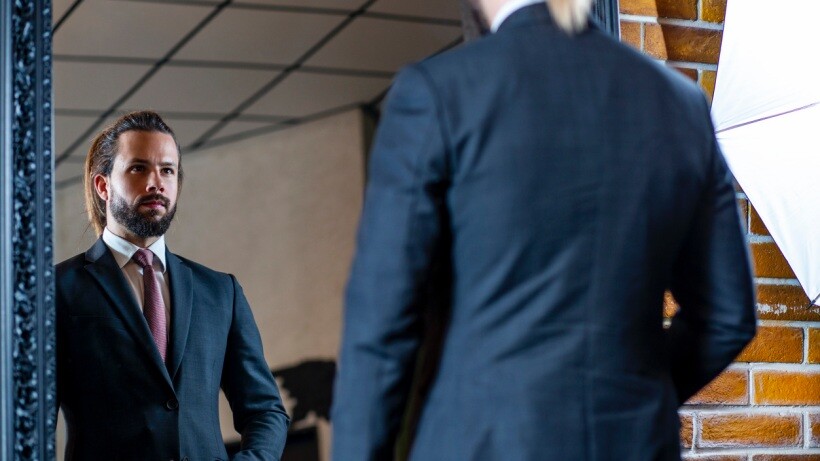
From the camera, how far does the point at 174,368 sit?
188 centimetres

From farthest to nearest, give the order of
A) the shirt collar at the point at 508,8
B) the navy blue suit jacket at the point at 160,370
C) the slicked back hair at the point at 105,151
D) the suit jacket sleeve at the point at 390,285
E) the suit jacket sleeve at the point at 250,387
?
the suit jacket sleeve at the point at 250,387
the slicked back hair at the point at 105,151
the navy blue suit jacket at the point at 160,370
the shirt collar at the point at 508,8
the suit jacket sleeve at the point at 390,285

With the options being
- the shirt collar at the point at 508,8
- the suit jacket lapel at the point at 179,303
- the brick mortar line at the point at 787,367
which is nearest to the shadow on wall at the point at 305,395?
the suit jacket lapel at the point at 179,303

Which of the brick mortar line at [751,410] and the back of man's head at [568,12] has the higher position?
the back of man's head at [568,12]

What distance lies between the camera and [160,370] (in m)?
1.85

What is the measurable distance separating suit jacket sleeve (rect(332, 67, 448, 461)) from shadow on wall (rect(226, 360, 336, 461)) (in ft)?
3.18

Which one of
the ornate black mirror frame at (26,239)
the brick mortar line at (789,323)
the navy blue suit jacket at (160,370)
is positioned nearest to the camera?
the ornate black mirror frame at (26,239)

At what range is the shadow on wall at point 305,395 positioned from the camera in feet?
6.73

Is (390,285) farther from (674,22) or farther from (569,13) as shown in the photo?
(674,22)

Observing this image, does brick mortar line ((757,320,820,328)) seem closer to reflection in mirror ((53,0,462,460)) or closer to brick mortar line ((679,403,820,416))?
brick mortar line ((679,403,820,416))

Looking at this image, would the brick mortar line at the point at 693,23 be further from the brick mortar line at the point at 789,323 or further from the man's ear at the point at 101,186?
the man's ear at the point at 101,186

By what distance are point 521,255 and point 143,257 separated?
102 cm

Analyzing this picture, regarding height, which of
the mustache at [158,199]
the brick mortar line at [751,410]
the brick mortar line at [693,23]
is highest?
the brick mortar line at [693,23]

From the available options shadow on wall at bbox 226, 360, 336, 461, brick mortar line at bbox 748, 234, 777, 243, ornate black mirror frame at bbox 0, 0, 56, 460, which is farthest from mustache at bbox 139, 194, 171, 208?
brick mortar line at bbox 748, 234, 777, 243

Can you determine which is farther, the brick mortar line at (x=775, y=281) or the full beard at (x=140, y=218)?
the brick mortar line at (x=775, y=281)
